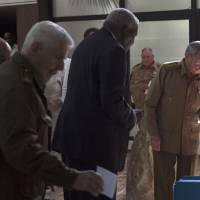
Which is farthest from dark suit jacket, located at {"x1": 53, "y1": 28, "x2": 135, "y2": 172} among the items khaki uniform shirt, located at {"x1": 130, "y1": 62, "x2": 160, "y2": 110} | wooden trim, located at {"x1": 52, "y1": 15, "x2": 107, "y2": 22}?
wooden trim, located at {"x1": 52, "y1": 15, "x2": 107, "y2": 22}

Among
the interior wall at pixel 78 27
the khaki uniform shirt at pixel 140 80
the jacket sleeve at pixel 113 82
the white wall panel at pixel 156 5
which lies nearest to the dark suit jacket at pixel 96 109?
the jacket sleeve at pixel 113 82

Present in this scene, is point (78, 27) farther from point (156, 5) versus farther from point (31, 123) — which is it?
point (31, 123)

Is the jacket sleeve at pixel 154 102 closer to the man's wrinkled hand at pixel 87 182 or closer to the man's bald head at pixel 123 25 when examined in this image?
the man's bald head at pixel 123 25

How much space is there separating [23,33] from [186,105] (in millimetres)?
6421

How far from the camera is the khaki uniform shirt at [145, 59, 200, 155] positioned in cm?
496

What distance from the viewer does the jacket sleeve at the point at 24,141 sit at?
2.50 meters

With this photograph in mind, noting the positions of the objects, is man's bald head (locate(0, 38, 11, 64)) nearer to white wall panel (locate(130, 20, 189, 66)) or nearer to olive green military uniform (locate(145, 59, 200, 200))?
olive green military uniform (locate(145, 59, 200, 200))

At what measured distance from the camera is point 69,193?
4.02 metres

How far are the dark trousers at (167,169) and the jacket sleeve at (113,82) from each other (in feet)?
4.71

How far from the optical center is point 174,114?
196 inches

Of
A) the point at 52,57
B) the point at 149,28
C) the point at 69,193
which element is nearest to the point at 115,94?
the point at 69,193

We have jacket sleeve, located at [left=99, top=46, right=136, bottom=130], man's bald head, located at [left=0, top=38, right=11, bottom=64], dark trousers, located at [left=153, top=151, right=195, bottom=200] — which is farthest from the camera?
dark trousers, located at [left=153, top=151, right=195, bottom=200]

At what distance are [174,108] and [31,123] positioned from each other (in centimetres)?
258

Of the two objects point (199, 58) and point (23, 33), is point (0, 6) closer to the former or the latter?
point (23, 33)
